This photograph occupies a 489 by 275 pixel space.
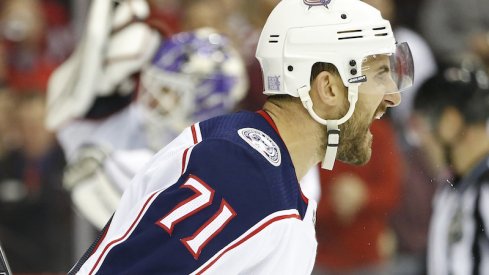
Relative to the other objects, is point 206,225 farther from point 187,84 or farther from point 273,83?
point 187,84

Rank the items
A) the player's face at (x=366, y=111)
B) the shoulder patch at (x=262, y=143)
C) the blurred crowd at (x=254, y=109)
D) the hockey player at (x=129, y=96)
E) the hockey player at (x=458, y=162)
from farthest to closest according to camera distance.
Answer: the blurred crowd at (x=254, y=109) < the hockey player at (x=458, y=162) < the hockey player at (x=129, y=96) < the player's face at (x=366, y=111) < the shoulder patch at (x=262, y=143)

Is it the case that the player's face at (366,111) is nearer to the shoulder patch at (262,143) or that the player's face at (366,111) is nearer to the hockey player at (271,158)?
the hockey player at (271,158)

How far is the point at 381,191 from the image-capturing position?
21.5 ft

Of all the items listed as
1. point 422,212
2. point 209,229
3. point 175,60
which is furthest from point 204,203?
point 422,212

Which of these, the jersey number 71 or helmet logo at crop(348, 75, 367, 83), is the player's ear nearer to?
helmet logo at crop(348, 75, 367, 83)

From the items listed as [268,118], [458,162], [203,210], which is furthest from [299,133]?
[458,162]

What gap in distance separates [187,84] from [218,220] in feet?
7.78

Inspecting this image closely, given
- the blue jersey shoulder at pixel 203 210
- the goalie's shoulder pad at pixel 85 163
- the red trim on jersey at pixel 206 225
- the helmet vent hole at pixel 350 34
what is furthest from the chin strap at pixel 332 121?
the goalie's shoulder pad at pixel 85 163

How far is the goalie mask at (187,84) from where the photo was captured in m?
5.35

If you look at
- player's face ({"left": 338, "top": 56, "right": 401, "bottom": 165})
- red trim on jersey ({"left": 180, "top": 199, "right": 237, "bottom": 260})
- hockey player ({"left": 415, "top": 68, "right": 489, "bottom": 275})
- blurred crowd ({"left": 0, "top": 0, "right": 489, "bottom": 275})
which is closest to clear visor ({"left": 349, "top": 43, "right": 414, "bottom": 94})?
player's face ({"left": 338, "top": 56, "right": 401, "bottom": 165})

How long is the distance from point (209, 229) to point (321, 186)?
11.4ft

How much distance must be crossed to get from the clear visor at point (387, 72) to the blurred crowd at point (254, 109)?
252 cm

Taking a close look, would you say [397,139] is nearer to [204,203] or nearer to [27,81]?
[27,81]

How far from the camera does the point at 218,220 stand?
3092mm
